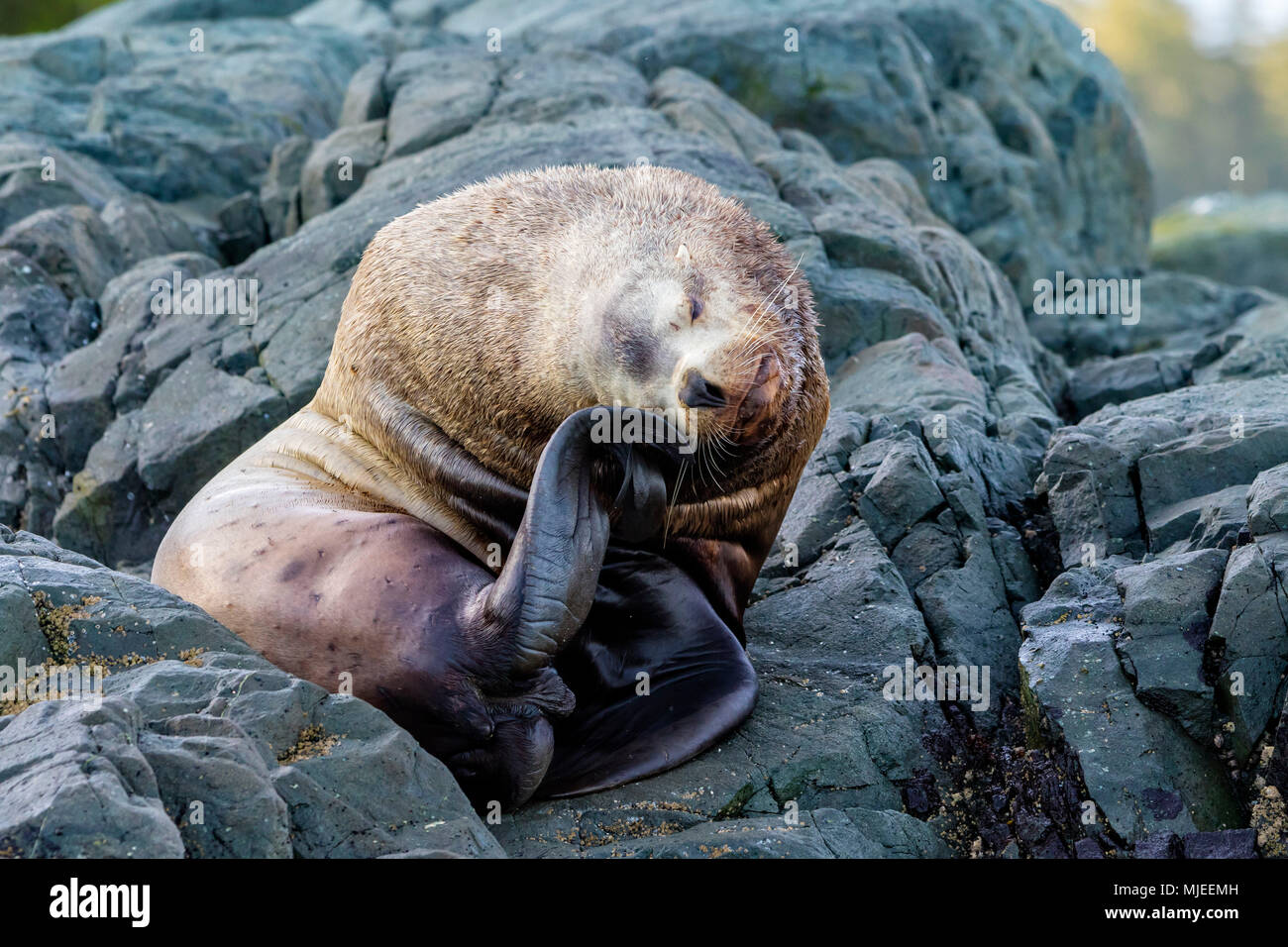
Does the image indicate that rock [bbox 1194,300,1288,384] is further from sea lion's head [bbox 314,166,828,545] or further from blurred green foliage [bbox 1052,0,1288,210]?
blurred green foliage [bbox 1052,0,1288,210]

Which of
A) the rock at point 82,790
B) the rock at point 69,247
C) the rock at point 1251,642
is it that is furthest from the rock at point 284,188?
the rock at point 1251,642

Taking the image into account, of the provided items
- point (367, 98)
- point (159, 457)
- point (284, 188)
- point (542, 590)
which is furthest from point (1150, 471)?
point (367, 98)

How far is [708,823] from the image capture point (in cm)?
528

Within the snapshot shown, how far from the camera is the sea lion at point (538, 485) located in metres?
5.41

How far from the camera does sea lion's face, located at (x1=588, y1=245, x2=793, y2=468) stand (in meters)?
5.41

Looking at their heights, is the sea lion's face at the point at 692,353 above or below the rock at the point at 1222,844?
above

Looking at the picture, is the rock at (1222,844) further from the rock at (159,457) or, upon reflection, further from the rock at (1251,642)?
the rock at (159,457)

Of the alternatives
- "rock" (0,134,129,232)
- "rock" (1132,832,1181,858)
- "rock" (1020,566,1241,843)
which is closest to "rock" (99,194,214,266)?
"rock" (0,134,129,232)

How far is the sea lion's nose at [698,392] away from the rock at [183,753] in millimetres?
1542

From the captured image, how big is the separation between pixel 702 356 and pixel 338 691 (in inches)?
71.4

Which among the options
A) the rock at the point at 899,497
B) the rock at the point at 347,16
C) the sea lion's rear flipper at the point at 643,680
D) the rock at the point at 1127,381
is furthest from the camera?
the rock at the point at 347,16

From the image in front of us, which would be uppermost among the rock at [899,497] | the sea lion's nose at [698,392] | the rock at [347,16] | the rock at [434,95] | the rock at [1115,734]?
the rock at [347,16]

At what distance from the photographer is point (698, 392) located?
5332 mm
